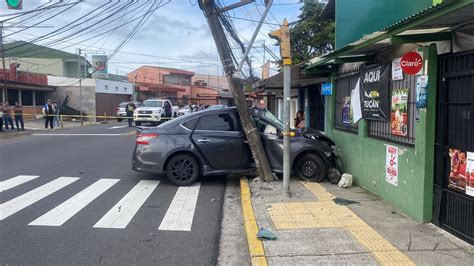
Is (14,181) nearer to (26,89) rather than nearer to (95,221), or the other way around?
(95,221)

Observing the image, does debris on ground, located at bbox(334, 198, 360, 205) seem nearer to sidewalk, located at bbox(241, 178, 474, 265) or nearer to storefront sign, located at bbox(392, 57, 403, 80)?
sidewalk, located at bbox(241, 178, 474, 265)

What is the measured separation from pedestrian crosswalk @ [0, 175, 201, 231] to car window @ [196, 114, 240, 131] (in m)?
1.27

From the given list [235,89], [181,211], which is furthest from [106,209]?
[235,89]

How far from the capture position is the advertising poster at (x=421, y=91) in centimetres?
586

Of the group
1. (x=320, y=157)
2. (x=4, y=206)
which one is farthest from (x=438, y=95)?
(x=4, y=206)

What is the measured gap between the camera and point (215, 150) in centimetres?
920

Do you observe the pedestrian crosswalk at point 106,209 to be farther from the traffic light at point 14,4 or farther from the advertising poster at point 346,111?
the traffic light at point 14,4

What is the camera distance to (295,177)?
987 cm

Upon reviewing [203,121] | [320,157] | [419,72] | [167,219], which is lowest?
[167,219]

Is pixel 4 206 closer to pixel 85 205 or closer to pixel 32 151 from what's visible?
pixel 85 205

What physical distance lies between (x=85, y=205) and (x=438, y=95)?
19.0ft

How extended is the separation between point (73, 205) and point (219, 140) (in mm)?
3185

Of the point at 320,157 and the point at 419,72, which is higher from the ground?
the point at 419,72

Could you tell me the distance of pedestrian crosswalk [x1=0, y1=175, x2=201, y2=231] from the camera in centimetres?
649
